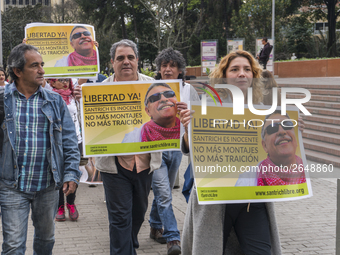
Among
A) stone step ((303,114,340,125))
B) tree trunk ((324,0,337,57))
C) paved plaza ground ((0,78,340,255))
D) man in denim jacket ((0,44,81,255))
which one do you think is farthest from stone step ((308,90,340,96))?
tree trunk ((324,0,337,57))

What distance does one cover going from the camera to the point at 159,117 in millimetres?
3652

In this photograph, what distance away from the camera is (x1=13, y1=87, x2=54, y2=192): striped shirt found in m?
3.16

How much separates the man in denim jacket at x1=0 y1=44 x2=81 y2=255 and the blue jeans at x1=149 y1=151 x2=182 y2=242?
1422mm

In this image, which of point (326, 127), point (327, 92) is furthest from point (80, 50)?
point (327, 92)

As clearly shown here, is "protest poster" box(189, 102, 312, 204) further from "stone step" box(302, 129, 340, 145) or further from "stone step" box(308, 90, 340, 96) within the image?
"stone step" box(308, 90, 340, 96)

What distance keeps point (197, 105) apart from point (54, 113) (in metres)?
1.16

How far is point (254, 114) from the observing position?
2.81 metres

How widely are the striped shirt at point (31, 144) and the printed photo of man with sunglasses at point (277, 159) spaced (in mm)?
1434

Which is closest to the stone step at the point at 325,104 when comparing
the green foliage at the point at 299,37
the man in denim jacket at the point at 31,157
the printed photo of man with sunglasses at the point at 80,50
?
the printed photo of man with sunglasses at the point at 80,50

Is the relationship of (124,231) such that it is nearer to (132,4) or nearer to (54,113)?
(54,113)

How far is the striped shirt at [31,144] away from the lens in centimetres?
316

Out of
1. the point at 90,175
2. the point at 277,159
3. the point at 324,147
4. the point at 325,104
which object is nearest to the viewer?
the point at 277,159

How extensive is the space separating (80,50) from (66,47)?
0.22 m

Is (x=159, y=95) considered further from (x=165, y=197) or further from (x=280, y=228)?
(x=280, y=228)
